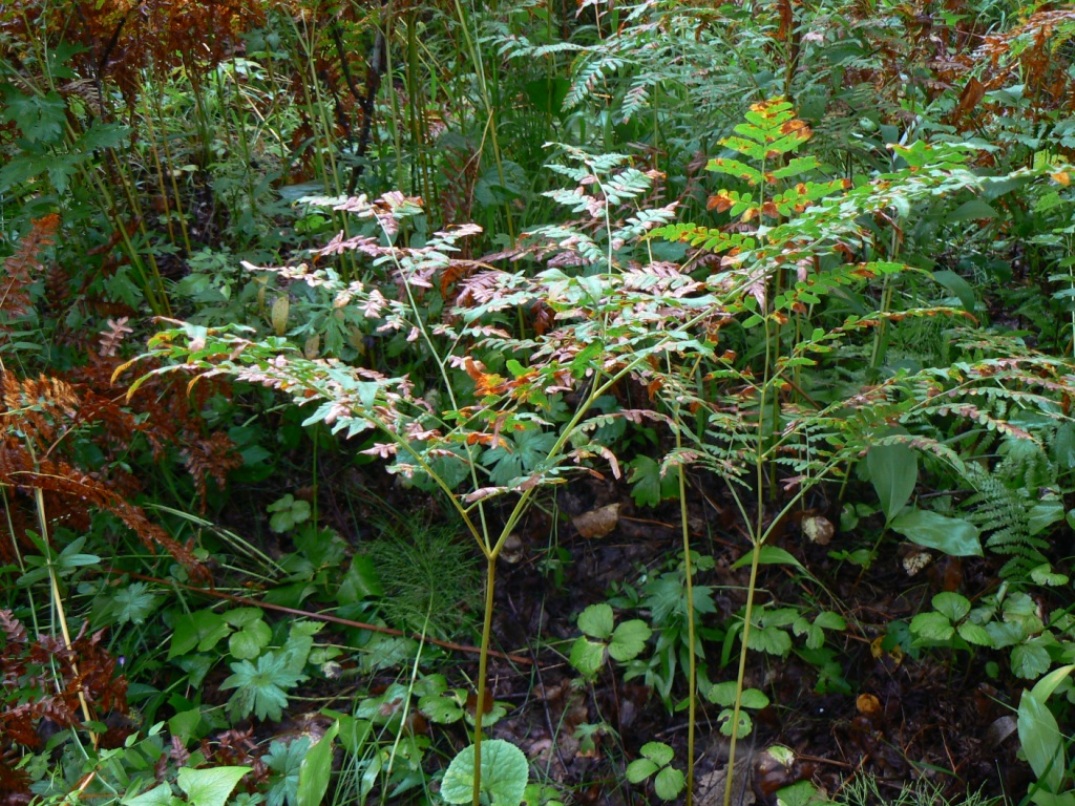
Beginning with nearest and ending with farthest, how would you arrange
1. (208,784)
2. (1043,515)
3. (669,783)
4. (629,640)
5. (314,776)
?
1. (208,784)
2. (314,776)
3. (669,783)
4. (1043,515)
5. (629,640)

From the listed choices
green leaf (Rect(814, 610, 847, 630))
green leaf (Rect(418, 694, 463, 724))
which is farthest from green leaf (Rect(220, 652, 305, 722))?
green leaf (Rect(814, 610, 847, 630))

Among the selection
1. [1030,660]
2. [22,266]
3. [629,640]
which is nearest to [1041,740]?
[1030,660]

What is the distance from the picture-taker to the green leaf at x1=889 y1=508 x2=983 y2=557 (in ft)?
5.79

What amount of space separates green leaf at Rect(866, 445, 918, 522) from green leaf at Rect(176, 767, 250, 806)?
4.43ft

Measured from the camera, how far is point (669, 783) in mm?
1685

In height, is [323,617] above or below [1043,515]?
below

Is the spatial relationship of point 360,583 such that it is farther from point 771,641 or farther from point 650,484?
point 771,641

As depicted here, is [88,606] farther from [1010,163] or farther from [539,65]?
[1010,163]

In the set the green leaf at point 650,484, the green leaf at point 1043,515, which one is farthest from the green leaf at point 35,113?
the green leaf at point 1043,515

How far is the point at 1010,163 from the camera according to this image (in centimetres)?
232

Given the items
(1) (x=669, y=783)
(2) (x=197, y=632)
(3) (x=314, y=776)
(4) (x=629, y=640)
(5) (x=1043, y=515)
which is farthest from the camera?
(2) (x=197, y=632)

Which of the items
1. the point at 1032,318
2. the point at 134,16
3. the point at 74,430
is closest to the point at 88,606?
the point at 74,430

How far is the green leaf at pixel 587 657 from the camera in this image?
74.1 inches

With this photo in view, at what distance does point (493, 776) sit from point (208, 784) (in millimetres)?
480
